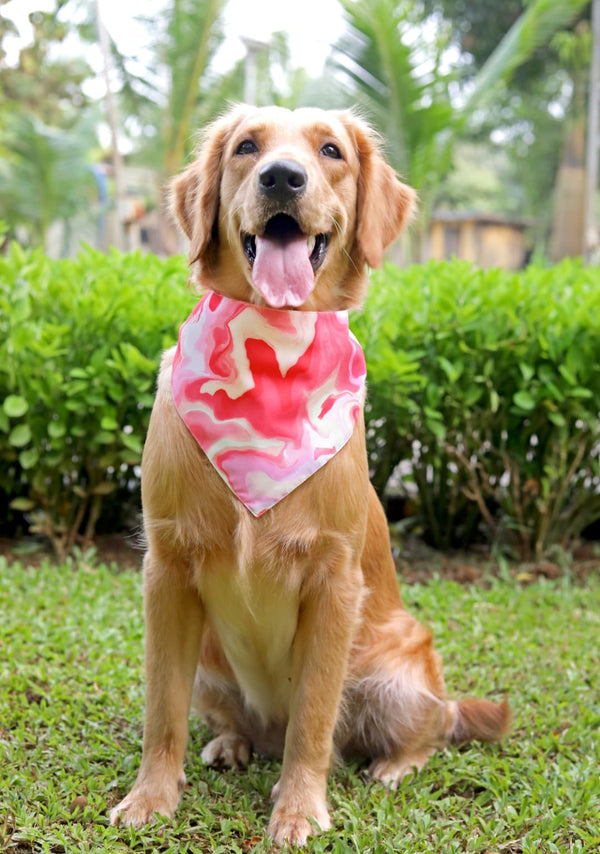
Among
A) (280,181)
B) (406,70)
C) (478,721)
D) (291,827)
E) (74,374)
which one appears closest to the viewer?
(280,181)

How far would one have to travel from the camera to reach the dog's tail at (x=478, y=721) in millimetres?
3186

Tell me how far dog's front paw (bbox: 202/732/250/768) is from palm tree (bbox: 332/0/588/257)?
32.1 ft

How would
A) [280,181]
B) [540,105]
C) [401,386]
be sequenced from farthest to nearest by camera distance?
[540,105], [401,386], [280,181]

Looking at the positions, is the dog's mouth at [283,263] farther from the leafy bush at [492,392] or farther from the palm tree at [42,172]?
the palm tree at [42,172]

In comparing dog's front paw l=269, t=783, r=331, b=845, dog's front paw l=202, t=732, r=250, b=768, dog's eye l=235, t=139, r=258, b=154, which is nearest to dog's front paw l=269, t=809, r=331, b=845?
dog's front paw l=269, t=783, r=331, b=845

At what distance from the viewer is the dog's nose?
2.43m

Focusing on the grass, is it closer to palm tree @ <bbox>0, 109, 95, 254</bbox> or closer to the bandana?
the bandana

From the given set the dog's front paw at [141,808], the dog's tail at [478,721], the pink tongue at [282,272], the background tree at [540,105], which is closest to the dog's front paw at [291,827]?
the dog's front paw at [141,808]

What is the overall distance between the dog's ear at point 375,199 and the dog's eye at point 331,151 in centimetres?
14

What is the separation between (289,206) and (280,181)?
0.07 metres

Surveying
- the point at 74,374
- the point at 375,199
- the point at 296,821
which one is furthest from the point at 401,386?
the point at 296,821

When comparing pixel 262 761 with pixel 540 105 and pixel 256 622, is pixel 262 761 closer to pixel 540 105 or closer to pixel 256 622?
pixel 256 622

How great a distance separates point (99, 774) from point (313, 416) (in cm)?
135

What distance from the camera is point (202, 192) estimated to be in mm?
2775
